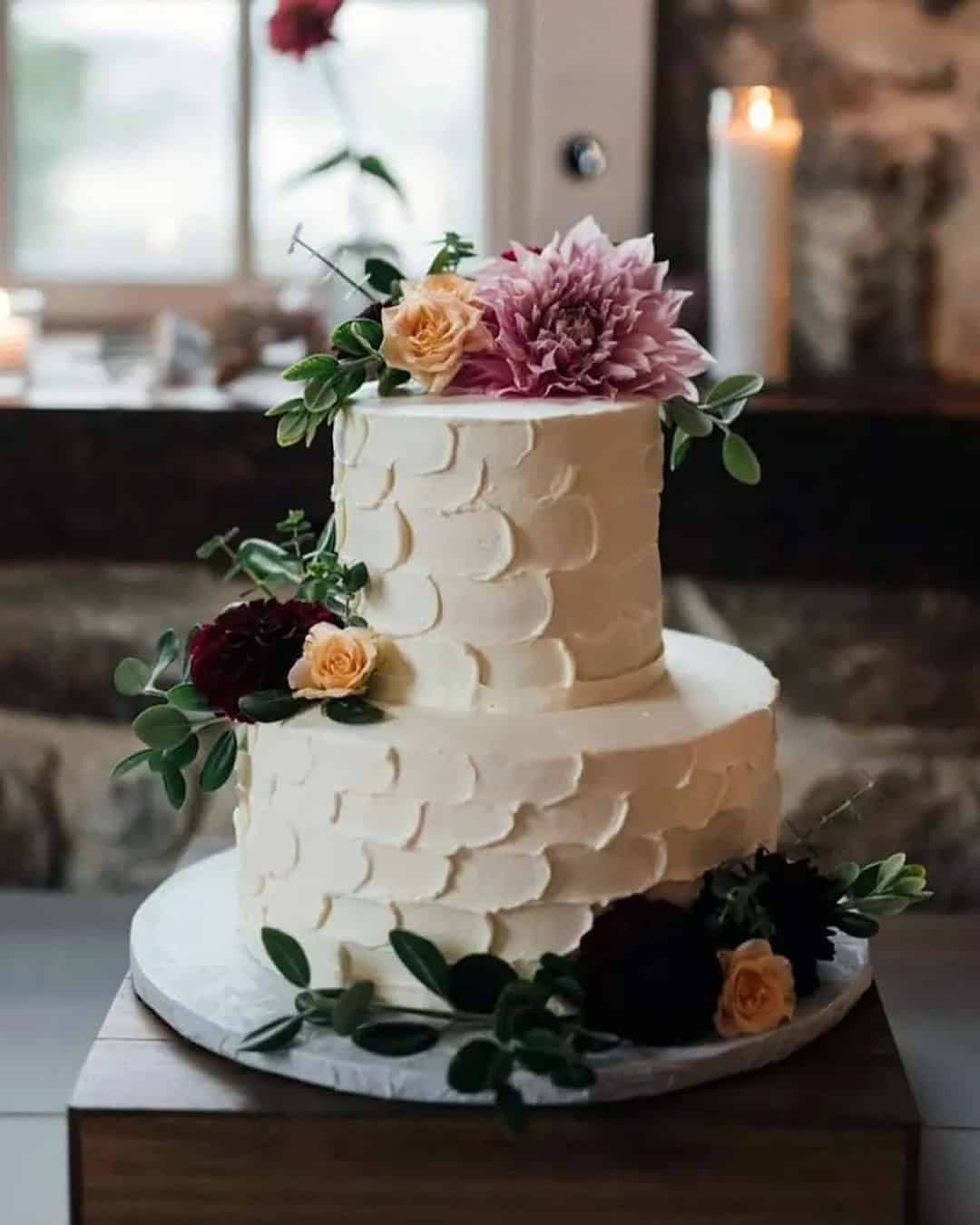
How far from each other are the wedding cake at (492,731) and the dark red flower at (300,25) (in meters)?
0.53

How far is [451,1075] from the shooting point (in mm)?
951

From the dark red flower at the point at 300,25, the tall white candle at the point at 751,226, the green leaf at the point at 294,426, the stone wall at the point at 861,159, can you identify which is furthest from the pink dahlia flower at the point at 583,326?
the stone wall at the point at 861,159

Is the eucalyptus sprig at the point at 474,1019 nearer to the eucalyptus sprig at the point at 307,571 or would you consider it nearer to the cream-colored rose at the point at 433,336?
the eucalyptus sprig at the point at 307,571


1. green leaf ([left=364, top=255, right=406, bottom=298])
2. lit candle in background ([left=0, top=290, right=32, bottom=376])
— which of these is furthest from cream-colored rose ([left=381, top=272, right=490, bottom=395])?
lit candle in background ([left=0, top=290, right=32, bottom=376])

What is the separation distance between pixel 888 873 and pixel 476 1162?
332 millimetres

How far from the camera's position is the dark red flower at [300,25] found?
4.85 feet

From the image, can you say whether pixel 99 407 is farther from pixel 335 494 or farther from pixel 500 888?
pixel 500 888

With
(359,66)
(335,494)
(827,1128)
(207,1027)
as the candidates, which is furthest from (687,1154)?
(359,66)

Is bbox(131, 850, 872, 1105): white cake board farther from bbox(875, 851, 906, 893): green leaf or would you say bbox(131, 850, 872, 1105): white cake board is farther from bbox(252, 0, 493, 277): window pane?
bbox(252, 0, 493, 277): window pane

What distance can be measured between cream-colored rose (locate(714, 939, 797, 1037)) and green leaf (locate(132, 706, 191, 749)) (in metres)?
0.34

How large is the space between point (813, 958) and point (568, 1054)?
192 mm

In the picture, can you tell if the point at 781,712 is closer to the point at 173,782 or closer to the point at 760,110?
the point at 760,110

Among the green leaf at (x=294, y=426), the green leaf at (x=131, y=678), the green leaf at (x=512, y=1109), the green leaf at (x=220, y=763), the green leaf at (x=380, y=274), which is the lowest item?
the green leaf at (x=512, y=1109)

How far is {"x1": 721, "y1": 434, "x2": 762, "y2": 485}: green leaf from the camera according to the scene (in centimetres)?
118
